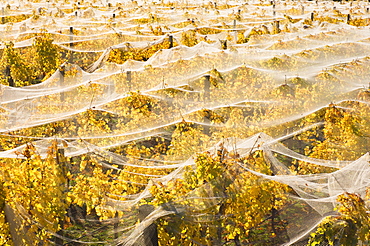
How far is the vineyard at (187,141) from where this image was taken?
5277 millimetres

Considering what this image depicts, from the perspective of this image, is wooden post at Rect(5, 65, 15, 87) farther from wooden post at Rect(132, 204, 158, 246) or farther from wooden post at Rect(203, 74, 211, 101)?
wooden post at Rect(132, 204, 158, 246)

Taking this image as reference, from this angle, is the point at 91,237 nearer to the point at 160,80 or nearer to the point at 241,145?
the point at 241,145

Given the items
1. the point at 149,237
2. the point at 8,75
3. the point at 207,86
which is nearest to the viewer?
the point at 149,237

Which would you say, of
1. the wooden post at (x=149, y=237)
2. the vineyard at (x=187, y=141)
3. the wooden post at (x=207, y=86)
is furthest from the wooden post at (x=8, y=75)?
the wooden post at (x=149, y=237)

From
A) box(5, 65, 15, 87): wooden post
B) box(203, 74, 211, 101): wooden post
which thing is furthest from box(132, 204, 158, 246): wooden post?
box(5, 65, 15, 87): wooden post

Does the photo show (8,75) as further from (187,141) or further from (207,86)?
(187,141)

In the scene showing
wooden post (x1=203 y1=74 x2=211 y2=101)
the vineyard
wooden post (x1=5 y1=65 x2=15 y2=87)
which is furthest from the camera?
wooden post (x1=5 y1=65 x2=15 y2=87)

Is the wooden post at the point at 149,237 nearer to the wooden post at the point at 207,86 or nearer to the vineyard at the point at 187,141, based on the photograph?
the vineyard at the point at 187,141

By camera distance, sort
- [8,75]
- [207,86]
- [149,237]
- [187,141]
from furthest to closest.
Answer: [8,75]
[207,86]
[187,141]
[149,237]

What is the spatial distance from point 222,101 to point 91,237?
14.2ft

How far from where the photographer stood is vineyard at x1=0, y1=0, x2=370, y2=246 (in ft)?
17.3

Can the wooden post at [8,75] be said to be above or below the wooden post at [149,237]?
above

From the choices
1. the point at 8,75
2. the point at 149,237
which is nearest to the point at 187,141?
the point at 149,237

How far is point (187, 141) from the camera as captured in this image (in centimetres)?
765
